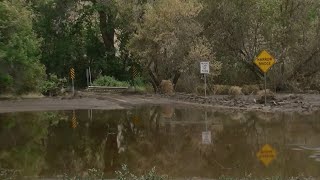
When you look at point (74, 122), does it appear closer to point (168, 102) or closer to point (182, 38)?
point (168, 102)

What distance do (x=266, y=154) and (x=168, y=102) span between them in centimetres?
1489

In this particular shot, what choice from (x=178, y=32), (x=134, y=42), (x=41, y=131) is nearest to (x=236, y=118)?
(x=41, y=131)

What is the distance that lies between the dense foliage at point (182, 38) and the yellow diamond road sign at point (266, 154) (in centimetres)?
1675

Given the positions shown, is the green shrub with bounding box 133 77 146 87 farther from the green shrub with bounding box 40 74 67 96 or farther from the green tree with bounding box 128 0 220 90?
the green shrub with bounding box 40 74 67 96

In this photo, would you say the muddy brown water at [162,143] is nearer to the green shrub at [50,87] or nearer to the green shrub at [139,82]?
the green shrub at [50,87]

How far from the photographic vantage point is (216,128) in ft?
64.7

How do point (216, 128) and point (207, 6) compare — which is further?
point (207, 6)

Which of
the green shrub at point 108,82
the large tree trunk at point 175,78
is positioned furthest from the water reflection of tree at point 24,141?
the green shrub at point 108,82

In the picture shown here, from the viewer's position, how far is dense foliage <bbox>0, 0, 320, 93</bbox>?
3244 centimetres

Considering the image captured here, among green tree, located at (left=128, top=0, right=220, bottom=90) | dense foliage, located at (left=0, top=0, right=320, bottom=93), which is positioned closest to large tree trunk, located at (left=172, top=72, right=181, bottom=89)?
dense foliage, located at (left=0, top=0, right=320, bottom=93)

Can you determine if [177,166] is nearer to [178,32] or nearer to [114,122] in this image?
[114,122]

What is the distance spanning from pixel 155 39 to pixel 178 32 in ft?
4.88

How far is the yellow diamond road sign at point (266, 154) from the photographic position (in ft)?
45.9

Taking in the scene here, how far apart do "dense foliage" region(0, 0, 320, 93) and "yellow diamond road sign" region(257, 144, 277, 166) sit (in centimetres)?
1675
